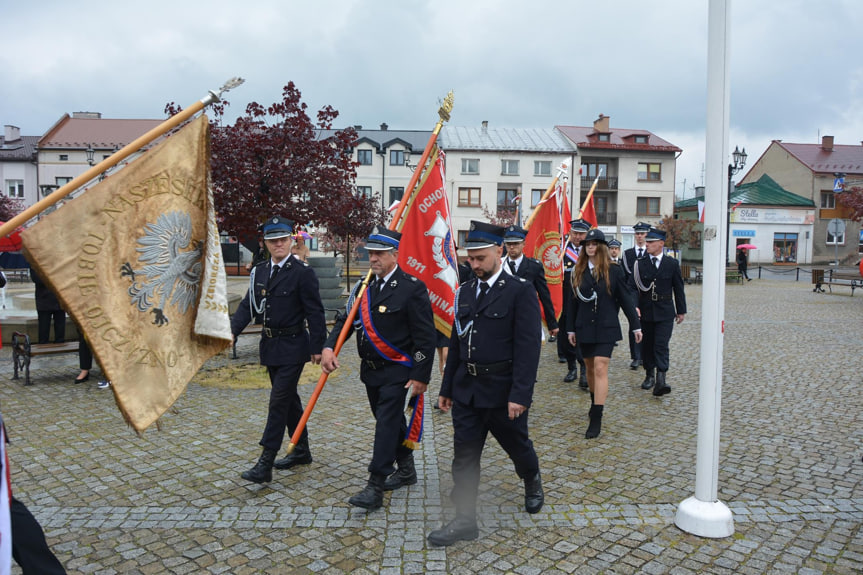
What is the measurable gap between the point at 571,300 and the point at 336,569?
165 inches

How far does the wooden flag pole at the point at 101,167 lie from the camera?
2941 millimetres

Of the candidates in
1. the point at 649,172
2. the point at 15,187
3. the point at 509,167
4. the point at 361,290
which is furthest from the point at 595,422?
the point at 15,187

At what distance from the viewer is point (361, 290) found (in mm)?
5277

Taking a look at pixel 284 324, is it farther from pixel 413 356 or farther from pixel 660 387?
pixel 660 387

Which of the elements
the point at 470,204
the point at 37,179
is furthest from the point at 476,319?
the point at 37,179

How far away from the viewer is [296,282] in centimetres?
525

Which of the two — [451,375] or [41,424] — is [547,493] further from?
[41,424]

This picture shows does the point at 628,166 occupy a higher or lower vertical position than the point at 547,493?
higher

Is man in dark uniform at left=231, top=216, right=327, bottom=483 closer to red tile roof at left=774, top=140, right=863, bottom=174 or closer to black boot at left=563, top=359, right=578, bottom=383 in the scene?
black boot at left=563, top=359, right=578, bottom=383

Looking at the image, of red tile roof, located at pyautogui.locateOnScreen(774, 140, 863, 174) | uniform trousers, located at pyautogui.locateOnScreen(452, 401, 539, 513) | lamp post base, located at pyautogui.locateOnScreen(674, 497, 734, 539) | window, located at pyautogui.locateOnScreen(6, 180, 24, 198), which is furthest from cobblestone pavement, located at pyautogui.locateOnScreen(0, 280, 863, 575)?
red tile roof, located at pyautogui.locateOnScreen(774, 140, 863, 174)

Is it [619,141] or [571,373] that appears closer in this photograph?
[571,373]

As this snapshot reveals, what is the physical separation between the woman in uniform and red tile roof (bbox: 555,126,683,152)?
47007mm

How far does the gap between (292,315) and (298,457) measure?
4.03ft

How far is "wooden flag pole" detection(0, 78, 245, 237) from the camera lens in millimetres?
2941
